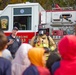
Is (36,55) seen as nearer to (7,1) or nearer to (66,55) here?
(66,55)

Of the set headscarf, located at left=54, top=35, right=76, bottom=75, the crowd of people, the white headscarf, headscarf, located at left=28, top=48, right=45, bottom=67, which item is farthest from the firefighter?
headscarf, located at left=54, top=35, right=76, bottom=75

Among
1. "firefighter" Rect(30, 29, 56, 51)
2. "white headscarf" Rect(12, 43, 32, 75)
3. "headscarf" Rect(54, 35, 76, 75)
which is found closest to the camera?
"headscarf" Rect(54, 35, 76, 75)

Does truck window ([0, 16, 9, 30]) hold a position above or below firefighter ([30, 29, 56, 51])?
above

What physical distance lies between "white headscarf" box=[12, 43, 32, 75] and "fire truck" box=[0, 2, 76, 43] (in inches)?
284

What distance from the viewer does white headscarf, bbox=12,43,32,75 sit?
4.05m

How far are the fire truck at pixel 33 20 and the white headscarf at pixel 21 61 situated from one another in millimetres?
7213

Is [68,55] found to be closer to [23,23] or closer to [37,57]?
[37,57]

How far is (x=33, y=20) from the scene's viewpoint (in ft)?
37.9

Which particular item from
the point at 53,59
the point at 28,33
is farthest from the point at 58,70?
the point at 28,33

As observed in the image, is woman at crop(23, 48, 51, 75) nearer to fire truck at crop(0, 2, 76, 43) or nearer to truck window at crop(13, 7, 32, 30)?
fire truck at crop(0, 2, 76, 43)

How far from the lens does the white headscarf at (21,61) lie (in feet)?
13.3

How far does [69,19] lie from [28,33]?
1.56 m

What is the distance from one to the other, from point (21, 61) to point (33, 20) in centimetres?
750

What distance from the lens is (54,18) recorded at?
38.8 ft
